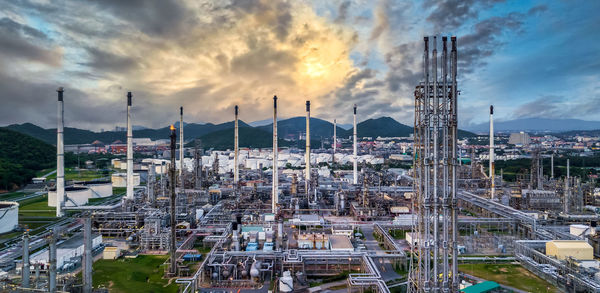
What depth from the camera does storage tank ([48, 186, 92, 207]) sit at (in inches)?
1126

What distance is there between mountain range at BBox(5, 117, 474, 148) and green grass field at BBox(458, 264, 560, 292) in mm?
75788

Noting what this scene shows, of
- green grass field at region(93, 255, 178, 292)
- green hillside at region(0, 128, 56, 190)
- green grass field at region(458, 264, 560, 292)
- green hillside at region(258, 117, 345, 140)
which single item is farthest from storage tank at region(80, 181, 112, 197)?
green hillside at region(258, 117, 345, 140)

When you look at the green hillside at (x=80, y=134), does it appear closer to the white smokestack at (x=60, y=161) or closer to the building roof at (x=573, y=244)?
the white smokestack at (x=60, y=161)

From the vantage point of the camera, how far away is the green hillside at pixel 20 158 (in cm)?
3672

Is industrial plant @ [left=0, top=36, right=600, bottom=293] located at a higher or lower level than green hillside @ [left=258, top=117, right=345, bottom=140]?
lower

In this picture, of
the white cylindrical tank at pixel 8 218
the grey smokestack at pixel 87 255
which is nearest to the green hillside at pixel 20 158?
the white cylindrical tank at pixel 8 218

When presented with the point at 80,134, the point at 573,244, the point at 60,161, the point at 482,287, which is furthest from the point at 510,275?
the point at 80,134

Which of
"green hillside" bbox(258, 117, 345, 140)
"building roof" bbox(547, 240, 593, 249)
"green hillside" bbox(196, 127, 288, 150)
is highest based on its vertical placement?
"green hillside" bbox(258, 117, 345, 140)

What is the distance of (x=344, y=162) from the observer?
6806 centimetres

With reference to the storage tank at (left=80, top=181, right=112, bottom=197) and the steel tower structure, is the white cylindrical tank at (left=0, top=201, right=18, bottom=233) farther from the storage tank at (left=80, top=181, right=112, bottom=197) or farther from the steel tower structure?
the steel tower structure

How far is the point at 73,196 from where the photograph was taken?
96.3 feet

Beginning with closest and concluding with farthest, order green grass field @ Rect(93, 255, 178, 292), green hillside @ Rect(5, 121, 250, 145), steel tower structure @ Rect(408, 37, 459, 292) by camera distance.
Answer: steel tower structure @ Rect(408, 37, 459, 292) < green grass field @ Rect(93, 255, 178, 292) < green hillside @ Rect(5, 121, 250, 145)

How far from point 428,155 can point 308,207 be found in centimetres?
2050

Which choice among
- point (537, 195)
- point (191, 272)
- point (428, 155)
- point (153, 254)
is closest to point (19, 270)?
point (153, 254)
